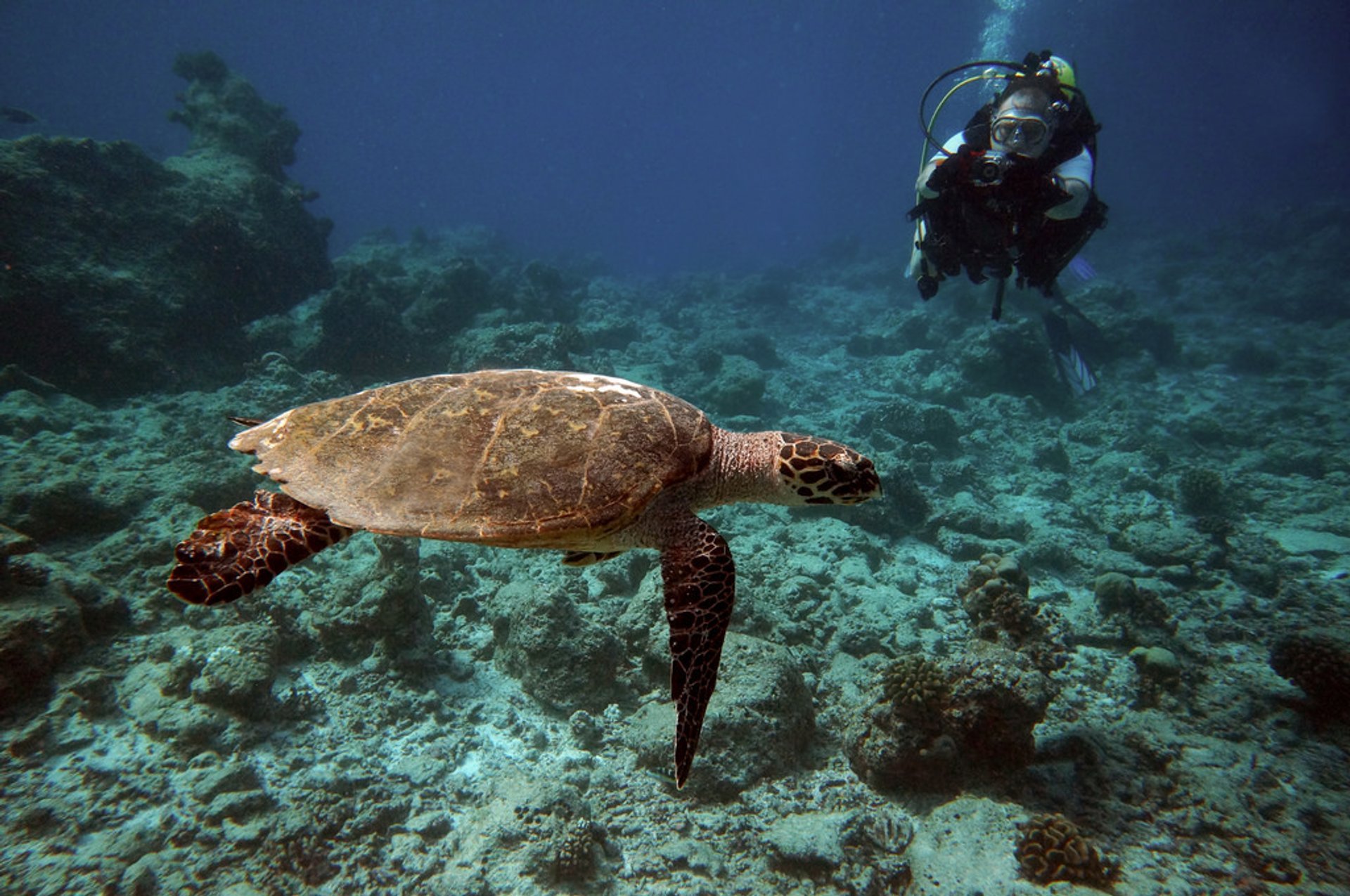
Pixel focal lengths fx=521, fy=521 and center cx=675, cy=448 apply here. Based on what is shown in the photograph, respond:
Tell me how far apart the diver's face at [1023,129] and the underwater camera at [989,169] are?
0.17 metres

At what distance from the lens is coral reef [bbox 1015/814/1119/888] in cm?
321

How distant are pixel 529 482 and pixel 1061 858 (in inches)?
158

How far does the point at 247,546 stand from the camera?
3.11 m

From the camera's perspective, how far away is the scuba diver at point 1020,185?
603 centimetres

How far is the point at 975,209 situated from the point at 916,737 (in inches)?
231

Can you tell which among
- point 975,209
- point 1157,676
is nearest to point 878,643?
point 1157,676

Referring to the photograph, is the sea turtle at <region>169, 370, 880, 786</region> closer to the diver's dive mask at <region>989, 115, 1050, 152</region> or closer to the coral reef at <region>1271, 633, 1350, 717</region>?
the coral reef at <region>1271, 633, 1350, 717</region>

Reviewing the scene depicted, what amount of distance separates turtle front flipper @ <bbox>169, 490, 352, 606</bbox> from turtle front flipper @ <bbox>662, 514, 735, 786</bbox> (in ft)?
6.54

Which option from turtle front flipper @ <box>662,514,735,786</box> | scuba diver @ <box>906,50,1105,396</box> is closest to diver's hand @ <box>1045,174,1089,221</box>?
scuba diver @ <box>906,50,1105,396</box>

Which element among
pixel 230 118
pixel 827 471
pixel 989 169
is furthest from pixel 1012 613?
pixel 230 118

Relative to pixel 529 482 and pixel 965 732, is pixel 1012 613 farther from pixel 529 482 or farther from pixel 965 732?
pixel 529 482

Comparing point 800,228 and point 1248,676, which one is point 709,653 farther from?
point 800,228

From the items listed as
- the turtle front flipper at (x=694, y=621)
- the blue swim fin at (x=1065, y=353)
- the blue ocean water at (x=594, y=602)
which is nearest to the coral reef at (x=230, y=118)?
the blue ocean water at (x=594, y=602)

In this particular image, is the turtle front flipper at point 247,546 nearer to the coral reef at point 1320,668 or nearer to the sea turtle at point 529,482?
the sea turtle at point 529,482
